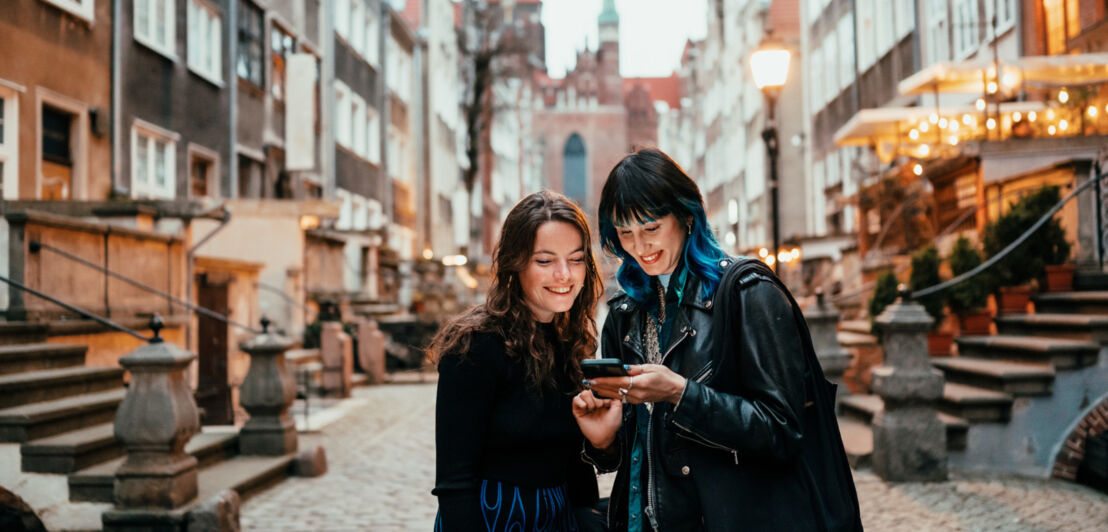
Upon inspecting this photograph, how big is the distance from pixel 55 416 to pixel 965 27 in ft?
56.2

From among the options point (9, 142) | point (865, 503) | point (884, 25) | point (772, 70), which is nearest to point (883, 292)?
point (772, 70)

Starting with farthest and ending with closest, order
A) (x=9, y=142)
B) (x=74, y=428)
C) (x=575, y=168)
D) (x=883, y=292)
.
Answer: (x=575, y=168) < (x=883, y=292) < (x=9, y=142) < (x=74, y=428)

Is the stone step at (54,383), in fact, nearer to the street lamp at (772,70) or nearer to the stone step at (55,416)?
the stone step at (55,416)

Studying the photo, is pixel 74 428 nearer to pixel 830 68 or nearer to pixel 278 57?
pixel 278 57

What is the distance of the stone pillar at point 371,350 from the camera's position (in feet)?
64.8

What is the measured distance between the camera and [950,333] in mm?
10672

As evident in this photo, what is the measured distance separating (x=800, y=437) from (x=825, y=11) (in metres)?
30.2

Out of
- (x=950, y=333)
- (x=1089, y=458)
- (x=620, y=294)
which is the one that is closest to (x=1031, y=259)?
(x=950, y=333)

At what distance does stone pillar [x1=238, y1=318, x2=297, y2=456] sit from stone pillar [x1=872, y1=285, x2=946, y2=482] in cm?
557

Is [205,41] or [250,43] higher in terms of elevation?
[250,43]

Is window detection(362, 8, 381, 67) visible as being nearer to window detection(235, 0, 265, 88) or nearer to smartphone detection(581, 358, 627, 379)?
window detection(235, 0, 265, 88)

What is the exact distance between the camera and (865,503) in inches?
291

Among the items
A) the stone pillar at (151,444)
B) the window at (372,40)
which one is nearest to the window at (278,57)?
the window at (372,40)

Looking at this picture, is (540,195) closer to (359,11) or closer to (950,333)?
(950,333)
